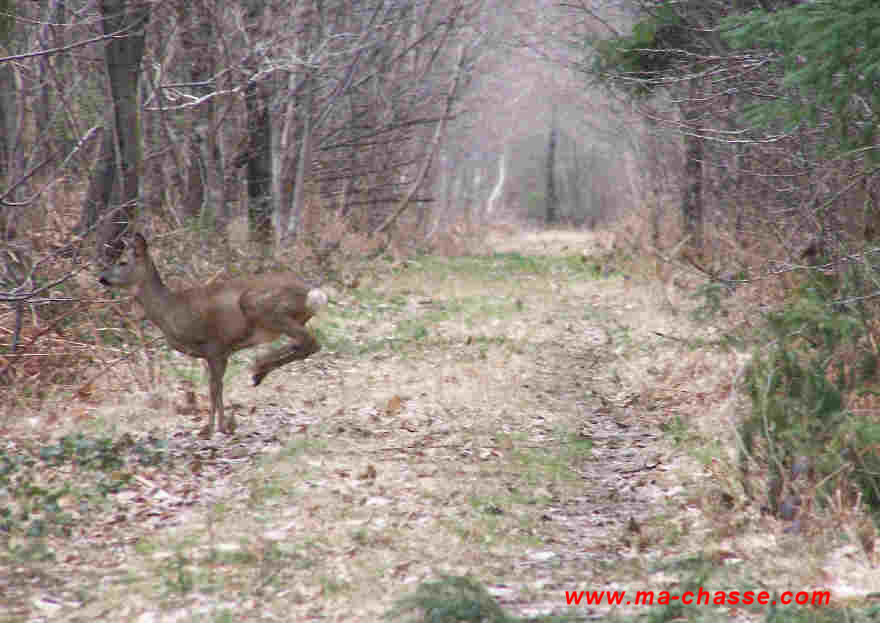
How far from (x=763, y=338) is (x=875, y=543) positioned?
7.42ft

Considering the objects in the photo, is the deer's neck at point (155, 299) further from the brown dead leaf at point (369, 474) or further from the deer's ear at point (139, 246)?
the brown dead leaf at point (369, 474)

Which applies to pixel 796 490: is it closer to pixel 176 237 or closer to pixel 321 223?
pixel 176 237

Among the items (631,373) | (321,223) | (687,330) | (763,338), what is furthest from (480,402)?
(321,223)

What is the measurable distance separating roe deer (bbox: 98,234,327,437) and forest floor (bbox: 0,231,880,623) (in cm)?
65

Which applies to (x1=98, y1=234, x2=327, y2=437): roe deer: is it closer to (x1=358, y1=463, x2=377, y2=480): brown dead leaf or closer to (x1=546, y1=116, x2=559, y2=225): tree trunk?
(x1=358, y1=463, x2=377, y2=480): brown dead leaf

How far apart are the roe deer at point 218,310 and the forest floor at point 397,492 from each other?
65 cm

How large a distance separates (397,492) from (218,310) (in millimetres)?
2317

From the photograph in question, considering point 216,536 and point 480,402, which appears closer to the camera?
point 216,536

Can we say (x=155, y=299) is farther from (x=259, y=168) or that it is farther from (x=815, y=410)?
(x=259, y=168)

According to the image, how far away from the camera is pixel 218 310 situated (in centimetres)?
891

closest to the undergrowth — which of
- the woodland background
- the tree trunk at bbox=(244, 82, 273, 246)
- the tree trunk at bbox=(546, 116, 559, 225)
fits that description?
the woodland background

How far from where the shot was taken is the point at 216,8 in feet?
51.0

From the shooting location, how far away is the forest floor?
566 centimetres

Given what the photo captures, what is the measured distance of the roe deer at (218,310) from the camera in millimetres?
8867
